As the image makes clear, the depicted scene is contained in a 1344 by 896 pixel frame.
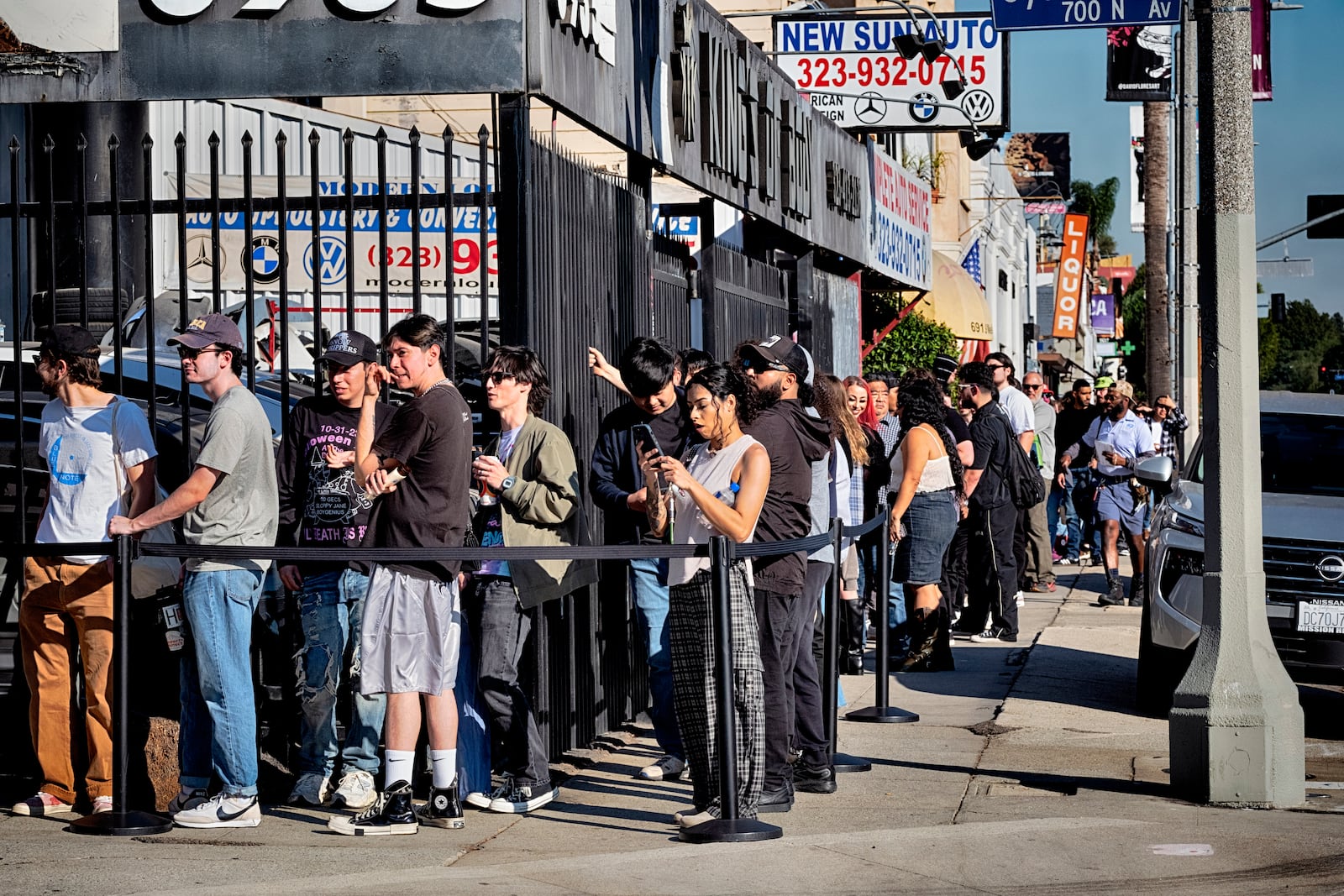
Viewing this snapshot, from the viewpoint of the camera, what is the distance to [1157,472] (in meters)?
10.0

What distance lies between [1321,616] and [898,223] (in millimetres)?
11302

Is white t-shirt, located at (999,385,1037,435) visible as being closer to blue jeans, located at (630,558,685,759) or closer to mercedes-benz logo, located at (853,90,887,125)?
mercedes-benz logo, located at (853,90,887,125)

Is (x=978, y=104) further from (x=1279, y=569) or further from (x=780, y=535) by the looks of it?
(x=780, y=535)

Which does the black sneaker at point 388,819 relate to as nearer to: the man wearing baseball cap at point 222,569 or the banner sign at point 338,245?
the man wearing baseball cap at point 222,569

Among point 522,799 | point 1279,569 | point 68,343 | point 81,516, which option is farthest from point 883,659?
point 68,343

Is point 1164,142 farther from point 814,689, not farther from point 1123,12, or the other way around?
point 814,689

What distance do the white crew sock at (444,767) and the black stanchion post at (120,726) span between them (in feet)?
3.37

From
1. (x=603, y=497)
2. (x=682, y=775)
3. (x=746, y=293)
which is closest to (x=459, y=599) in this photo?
(x=603, y=497)

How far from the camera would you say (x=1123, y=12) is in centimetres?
1028

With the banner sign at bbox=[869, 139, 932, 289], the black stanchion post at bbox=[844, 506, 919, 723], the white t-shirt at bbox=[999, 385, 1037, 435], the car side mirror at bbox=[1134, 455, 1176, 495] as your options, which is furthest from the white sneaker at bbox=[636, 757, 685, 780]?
the banner sign at bbox=[869, 139, 932, 289]

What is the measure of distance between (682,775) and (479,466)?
6.16ft

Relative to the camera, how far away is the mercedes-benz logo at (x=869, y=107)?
19391 millimetres

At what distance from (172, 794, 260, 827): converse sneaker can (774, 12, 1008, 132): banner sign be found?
13848mm

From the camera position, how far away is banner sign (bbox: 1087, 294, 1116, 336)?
3580 inches
